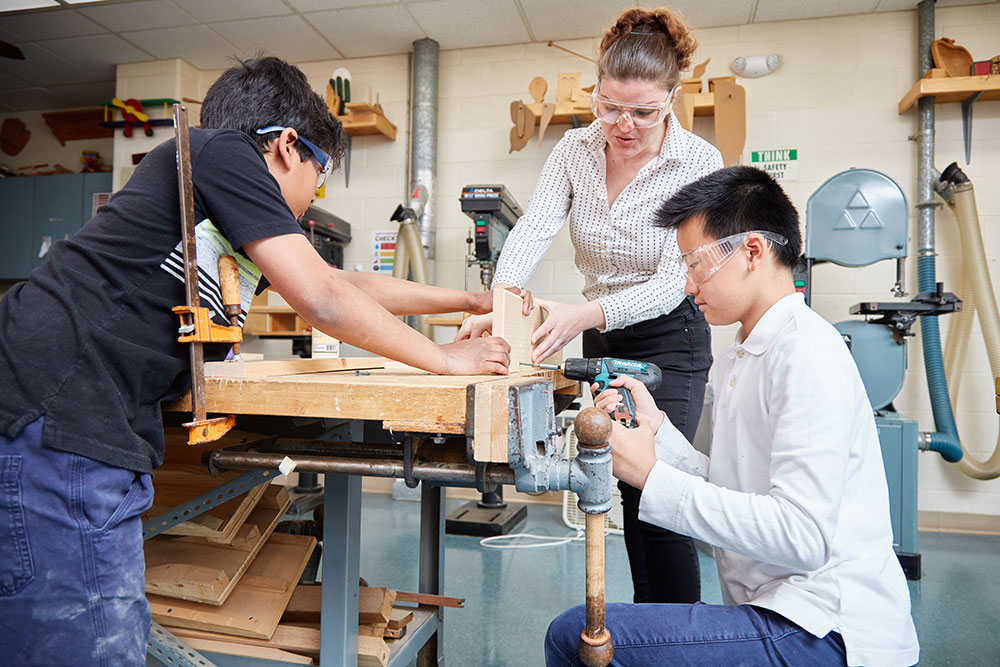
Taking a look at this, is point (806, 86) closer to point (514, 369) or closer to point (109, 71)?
point (514, 369)

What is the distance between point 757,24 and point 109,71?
4.44m

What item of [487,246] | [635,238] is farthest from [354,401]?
[487,246]

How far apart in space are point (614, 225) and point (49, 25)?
4253 mm

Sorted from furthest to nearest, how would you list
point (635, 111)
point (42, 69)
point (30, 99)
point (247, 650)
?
point (30, 99) → point (42, 69) → point (635, 111) → point (247, 650)

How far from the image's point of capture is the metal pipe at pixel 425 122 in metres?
4.09

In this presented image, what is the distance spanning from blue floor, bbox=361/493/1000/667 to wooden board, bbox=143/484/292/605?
34.4 inches

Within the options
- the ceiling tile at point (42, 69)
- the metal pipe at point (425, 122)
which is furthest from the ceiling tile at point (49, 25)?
the metal pipe at point (425, 122)

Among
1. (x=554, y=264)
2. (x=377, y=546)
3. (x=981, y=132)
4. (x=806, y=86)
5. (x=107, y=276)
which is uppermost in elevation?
(x=806, y=86)

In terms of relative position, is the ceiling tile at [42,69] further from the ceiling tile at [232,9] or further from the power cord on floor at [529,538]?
the power cord on floor at [529,538]

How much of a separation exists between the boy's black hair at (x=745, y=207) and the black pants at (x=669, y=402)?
1.55 ft

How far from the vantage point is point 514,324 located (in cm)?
138

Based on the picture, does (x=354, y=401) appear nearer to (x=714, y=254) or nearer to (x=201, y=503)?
(x=201, y=503)

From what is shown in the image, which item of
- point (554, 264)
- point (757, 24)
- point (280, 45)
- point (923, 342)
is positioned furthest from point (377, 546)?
point (757, 24)

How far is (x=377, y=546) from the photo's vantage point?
304 centimetres
